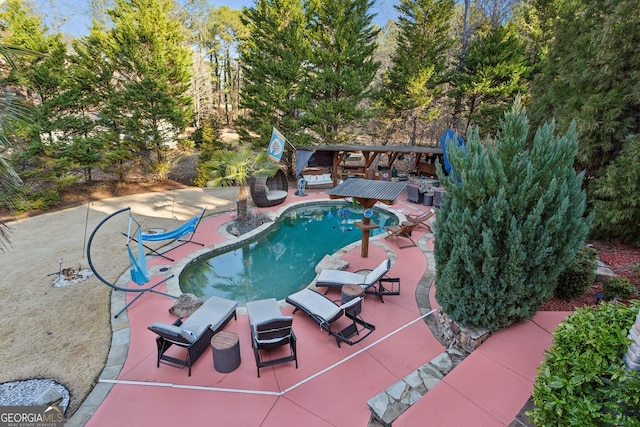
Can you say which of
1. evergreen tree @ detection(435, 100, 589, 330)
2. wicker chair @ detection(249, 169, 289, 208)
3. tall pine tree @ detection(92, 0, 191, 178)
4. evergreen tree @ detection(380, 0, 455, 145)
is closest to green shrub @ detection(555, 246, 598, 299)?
evergreen tree @ detection(435, 100, 589, 330)

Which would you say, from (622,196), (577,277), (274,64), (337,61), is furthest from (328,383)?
(337,61)

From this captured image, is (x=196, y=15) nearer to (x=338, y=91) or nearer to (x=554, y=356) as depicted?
(x=338, y=91)

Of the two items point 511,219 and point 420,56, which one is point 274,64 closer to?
point 420,56

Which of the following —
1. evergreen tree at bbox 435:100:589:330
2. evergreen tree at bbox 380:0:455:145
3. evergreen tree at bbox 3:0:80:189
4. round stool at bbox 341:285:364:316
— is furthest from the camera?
evergreen tree at bbox 380:0:455:145

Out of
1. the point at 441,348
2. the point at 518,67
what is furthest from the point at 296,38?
the point at 441,348

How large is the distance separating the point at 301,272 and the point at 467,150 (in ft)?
17.0

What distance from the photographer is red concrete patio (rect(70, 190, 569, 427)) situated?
140 inches

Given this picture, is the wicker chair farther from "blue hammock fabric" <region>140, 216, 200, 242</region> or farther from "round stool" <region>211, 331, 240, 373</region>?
"round stool" <region>211, 331, 240, 373</region>

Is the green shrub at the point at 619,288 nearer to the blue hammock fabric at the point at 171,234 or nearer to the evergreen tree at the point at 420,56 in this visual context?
the blue hammock fabric at the point at 171,234

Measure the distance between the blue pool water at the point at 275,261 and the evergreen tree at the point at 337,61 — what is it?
8393 mm

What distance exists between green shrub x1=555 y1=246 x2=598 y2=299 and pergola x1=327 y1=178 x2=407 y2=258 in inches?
137

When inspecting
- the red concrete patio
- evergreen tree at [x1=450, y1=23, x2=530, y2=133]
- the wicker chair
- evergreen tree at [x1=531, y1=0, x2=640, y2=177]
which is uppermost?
evergreen tree at [x1=450, y1=23, x2=530, y2=133]

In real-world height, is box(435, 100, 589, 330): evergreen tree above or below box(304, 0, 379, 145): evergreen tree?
below

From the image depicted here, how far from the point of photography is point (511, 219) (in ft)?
12.8
